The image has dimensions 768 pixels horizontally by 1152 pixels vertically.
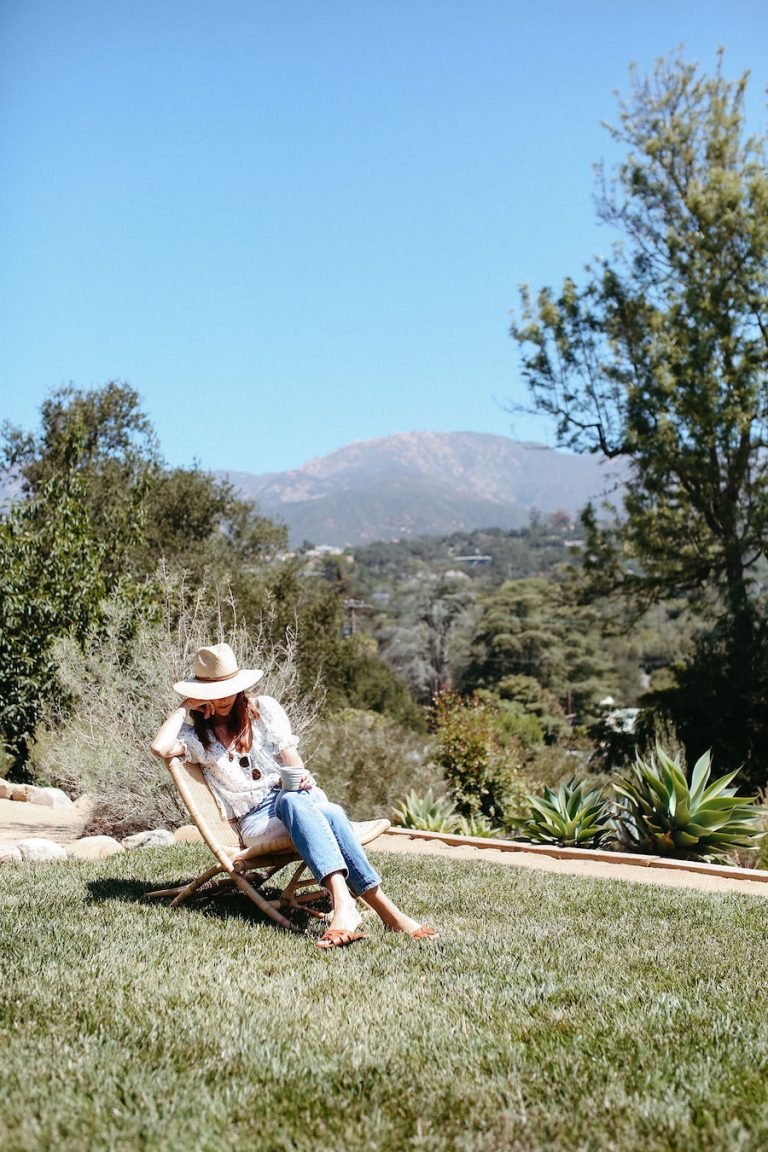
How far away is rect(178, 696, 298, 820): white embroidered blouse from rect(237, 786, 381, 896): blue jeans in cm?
40

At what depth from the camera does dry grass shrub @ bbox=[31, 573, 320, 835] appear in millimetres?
9078

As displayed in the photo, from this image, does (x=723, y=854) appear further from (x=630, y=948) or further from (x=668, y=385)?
(x=668, y=385)

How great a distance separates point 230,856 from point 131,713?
17.3 feet

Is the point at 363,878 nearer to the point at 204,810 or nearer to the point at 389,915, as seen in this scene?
the point at 389,915

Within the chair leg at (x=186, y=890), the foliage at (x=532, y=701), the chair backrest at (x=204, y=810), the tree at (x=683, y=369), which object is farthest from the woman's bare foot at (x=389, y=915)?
the foliage at (x=532, y=701)

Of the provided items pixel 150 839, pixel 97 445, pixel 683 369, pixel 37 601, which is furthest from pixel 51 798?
pixel 97 445

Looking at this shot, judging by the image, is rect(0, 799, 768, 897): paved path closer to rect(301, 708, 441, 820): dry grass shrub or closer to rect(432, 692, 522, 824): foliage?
rect(301, 708, 441, 820): dry grass shrub

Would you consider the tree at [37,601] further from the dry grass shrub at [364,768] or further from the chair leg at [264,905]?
the chair leg at [264,905]

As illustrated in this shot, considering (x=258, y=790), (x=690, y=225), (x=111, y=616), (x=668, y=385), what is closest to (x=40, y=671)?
(x=111, y=616)

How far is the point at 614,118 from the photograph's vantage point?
22094mm

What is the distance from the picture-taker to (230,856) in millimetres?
4691

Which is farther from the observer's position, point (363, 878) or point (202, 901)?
point (202, 901)

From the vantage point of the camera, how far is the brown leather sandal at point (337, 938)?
406 cm

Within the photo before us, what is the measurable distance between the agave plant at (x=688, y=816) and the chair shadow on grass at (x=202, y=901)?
3.13 m
